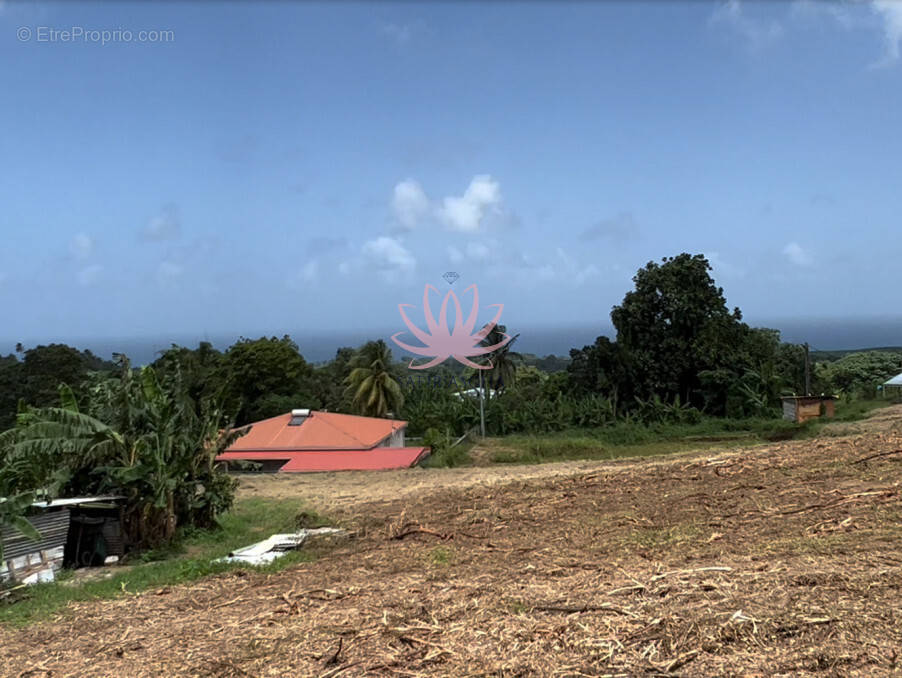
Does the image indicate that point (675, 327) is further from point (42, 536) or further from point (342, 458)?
point (42, 536)

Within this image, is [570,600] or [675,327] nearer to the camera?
[570,600]

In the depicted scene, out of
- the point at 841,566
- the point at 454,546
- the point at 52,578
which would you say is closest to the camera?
the point at 841,566

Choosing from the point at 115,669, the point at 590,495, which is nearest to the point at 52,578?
the point at 115,669

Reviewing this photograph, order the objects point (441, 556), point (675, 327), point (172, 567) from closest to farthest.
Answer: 1. point (441, 556)
2. point (172, 567)
3. point (675, 327)

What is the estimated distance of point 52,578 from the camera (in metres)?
7.99

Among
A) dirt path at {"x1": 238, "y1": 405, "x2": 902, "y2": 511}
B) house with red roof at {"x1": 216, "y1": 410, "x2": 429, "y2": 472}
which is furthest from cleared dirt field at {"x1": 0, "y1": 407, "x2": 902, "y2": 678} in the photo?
house with red roof at {"x1": 216, "y1": 410, "x2": 429, "y2": 472}

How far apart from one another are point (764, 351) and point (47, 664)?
92.4 ft

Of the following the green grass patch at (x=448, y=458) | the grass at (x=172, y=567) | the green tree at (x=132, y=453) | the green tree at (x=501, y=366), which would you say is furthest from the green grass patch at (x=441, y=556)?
the green tree at (x=501, y=366)

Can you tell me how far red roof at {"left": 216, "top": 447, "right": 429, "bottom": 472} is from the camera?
1944 centimetres

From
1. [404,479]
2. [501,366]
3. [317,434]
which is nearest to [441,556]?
[404,479]

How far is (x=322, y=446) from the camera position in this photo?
71.4 ft

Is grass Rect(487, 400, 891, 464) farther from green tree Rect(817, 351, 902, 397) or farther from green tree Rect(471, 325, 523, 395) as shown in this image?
green tree Rect(817, 351, 902, 397)

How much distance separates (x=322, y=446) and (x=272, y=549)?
14.4 m

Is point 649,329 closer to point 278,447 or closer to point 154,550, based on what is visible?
point 278,447
